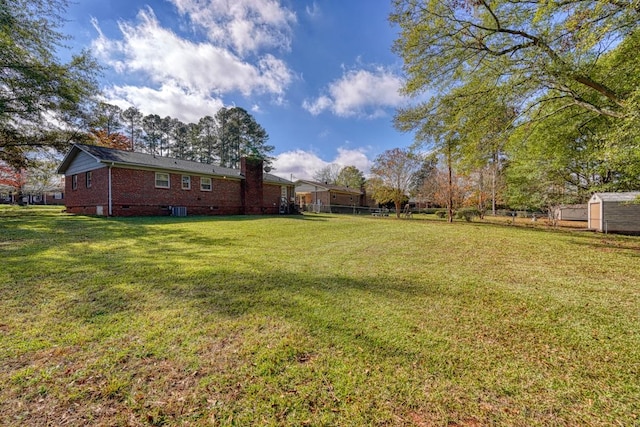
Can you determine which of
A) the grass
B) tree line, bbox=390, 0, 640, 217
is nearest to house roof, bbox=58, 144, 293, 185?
the grass

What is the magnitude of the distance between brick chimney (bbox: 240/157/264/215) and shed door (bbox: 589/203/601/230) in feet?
70.7

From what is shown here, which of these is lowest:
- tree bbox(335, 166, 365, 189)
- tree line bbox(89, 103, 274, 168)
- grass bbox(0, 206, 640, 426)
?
grass bbox(0, 206, 640, 426)

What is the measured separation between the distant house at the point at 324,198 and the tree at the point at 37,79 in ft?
68.1

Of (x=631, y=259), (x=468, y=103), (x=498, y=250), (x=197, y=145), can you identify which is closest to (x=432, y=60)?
(x=468, y=103)

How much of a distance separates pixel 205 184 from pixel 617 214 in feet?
81.1

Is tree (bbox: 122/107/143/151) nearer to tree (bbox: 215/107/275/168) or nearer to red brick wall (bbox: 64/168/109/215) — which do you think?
tree (bbox: 215/107/275/168)

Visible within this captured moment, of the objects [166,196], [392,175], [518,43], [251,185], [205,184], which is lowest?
[166,196]

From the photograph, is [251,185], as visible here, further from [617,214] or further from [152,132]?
[152,132]

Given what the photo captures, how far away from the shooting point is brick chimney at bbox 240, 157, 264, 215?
19.6m

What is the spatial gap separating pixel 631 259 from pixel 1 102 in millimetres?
22717

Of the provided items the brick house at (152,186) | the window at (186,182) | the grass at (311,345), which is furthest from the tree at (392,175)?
the grass at (311,345)

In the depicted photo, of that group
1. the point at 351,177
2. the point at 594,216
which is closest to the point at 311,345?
the point at 594,216

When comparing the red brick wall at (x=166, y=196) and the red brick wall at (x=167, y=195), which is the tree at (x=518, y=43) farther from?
the red brick wall at (x=166, y=196)

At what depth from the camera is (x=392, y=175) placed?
26.0 meters
